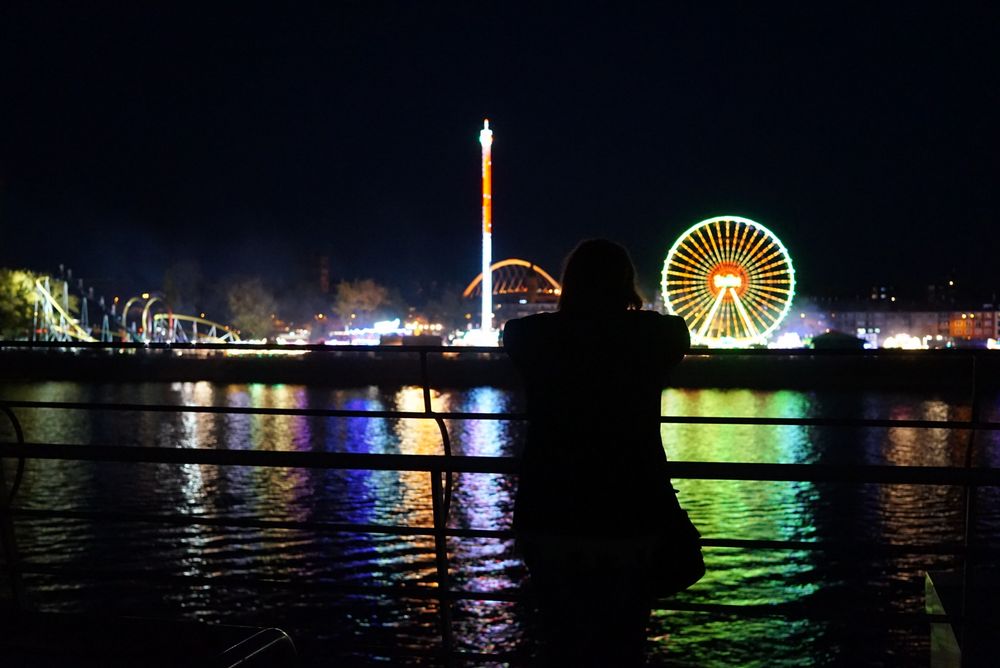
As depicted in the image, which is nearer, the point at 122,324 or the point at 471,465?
the point at 471,465

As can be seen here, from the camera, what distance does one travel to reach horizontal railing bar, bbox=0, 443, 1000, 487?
3342 mm

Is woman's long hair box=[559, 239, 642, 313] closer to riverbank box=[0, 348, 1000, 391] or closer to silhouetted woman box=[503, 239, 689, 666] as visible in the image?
silhouetted woman box=[503, 239, 689, 666]

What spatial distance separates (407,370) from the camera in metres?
60.2

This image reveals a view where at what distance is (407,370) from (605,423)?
57.8 m

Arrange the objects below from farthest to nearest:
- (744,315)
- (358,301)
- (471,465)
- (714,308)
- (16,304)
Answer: (358,301)
(16,304)
(744,315)
(714,308)
(471,465)

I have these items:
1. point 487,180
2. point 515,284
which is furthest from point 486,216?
point 515,284

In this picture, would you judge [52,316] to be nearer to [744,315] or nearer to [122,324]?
[122,324]

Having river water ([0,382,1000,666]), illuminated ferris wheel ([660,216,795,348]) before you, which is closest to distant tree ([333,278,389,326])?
illuminated ferris wheel ([660,216,795,348])

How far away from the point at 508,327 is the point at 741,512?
62.4ft

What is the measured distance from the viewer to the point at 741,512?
68.6 ft

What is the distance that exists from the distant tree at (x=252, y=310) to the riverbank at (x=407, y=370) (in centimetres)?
3186

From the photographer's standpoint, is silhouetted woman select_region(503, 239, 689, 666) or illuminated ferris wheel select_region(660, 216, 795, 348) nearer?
silhouetted woman select_region(503, 239, 689, 666)

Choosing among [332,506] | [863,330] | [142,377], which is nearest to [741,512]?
[332,506]

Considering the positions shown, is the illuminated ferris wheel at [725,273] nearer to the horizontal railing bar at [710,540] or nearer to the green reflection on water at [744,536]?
the green reflection on water at [744,536]
